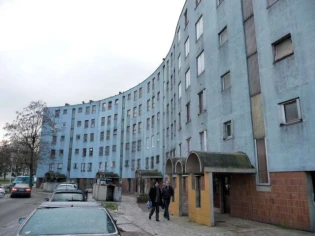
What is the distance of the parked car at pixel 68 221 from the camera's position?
456cm

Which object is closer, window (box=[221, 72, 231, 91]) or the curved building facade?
the curved building facade

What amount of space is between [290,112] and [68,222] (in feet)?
34.6

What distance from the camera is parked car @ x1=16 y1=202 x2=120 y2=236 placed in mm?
4559

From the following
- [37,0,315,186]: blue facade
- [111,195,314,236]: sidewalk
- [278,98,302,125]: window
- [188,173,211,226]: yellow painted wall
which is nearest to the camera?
[111,195,314,236]: sidewalk

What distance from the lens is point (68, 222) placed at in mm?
4848

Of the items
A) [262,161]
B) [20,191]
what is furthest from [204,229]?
[20,191]

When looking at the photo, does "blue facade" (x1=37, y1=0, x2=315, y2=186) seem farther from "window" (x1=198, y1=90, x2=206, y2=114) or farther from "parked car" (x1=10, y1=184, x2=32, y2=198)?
"parked car" (x1=10, y1=184, x2=32, y2=198)

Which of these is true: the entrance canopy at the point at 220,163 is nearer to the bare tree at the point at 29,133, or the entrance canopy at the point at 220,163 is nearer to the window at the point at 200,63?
the window at the point at 200,63

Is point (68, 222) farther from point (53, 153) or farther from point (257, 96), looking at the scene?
point (53, 153)

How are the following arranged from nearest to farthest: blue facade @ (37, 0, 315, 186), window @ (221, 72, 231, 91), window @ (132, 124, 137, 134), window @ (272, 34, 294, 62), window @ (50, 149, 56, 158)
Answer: blue facade @ (37, 0, 315, 186) < window @ (272, 34, 294, 62) < window @ (221, 72, 231, 91) < window @ (132, 124, 137, 134) < window @ (50, 149, 56, 158)

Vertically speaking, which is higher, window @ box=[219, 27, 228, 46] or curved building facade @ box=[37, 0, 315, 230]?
window @ box=[219, 27, 228, 46]

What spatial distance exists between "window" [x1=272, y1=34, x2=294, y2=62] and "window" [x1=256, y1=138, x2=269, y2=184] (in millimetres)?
3979

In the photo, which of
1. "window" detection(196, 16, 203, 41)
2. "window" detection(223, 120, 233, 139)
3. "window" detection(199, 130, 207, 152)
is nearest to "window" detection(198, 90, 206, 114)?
"window" detection(199, 130, 207, 152)

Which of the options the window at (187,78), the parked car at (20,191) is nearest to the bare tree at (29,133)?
the parked car at (20,191)
